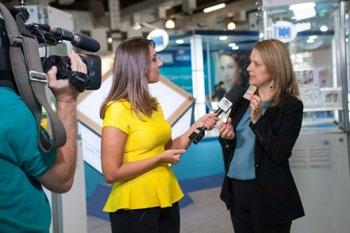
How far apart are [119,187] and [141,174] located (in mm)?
110

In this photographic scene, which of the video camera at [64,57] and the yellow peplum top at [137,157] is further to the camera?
the yellow peplum top at [137,157]

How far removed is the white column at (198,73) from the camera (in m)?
11.7

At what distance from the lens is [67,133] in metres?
1.15

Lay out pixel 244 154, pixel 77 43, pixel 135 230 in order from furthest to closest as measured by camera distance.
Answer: pixel 244 154 → pixel 135 230 → pixel 77 43

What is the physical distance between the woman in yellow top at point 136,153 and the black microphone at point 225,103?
0.14 m

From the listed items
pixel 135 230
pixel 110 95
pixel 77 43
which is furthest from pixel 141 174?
pixel 77 43

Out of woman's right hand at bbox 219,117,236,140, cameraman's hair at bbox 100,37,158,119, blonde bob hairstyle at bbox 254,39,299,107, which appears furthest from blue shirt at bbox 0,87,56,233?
blonde bob hairstyle at bbox 254,39,299,107

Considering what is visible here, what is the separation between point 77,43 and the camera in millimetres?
1309

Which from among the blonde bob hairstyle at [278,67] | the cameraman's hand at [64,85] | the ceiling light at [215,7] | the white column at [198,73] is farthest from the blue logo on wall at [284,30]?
the ceiling light at [215,7]

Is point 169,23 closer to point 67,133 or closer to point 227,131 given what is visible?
point 227,131

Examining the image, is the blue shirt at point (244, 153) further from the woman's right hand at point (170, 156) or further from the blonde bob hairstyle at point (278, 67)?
the woman's right hand at point (170, 156)

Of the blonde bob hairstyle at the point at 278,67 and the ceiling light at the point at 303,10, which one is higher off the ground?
the ceiling light at the point at 303,10

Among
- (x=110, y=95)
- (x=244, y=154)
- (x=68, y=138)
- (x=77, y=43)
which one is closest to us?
(x=68, y=138)

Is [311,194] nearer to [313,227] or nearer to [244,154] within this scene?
[313,227]
